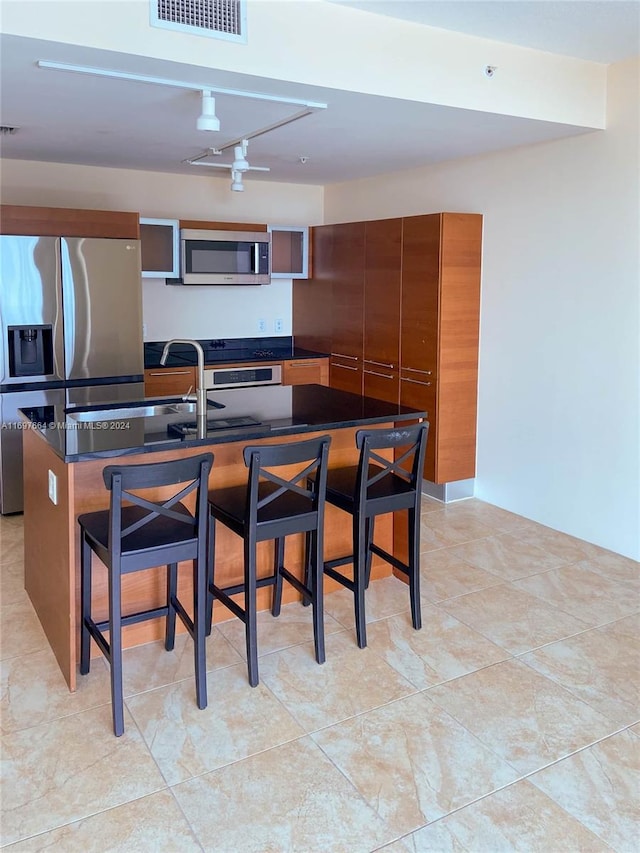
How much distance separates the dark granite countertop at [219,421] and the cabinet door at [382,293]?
135cm

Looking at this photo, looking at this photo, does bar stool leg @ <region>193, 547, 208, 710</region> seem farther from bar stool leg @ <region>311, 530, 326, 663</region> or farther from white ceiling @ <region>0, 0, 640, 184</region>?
white ceiling @ <region>0, 0, 640, 184</region>

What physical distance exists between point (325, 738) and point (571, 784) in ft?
2.62

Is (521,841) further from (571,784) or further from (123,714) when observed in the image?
(123,714)

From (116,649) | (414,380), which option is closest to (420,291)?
(414,380)

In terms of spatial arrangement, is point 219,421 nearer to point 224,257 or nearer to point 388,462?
point 388,462

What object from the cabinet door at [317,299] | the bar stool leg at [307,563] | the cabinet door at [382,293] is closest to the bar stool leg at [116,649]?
the bar stool leg at [307,563]

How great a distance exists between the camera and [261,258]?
5809mm

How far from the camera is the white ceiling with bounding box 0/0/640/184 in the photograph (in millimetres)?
2842

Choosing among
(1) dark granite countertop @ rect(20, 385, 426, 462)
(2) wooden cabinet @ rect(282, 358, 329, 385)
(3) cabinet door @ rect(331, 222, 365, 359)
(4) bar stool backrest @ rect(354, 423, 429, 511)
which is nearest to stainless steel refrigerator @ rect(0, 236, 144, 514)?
(1) dark granite countertop @ rect(20, 385, 426, 462)

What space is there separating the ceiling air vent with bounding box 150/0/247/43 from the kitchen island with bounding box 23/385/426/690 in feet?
4.93

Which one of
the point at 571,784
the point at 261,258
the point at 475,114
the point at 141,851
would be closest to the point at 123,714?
the point at 141,851

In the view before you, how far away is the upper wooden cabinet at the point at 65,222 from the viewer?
448 centimetres

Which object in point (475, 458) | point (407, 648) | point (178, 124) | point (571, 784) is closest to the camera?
point (571, 784)

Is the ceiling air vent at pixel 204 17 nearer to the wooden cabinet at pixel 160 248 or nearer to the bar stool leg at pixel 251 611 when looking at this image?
the bar stool leg at pixel 251 611
